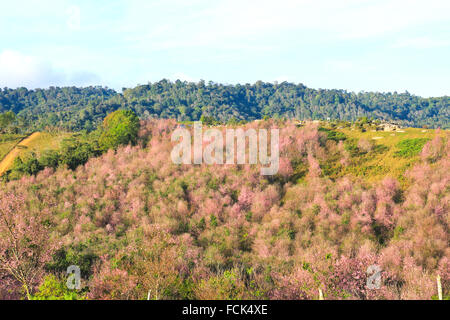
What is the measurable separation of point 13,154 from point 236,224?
137 ft

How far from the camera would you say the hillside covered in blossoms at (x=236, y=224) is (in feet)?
50.0

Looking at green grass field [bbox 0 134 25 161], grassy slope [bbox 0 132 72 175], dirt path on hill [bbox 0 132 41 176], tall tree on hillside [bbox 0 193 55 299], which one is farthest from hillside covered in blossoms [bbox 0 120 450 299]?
green grass field [bbox 0 134 25 161]

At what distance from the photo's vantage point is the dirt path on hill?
145ft

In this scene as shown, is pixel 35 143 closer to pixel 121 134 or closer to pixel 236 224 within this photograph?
pixel 121 134

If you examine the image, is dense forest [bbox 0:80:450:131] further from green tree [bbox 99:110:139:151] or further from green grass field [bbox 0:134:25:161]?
green tree [bbox 99:110:139:151]

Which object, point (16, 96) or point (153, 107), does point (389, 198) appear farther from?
point (16, 96)

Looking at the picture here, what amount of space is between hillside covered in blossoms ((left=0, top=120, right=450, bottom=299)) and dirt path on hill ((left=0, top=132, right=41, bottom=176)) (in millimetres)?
8132

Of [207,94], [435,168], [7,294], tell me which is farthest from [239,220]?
[207,94]

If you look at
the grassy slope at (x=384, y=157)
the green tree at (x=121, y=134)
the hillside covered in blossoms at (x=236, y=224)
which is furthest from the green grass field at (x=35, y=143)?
the grassy slope at (x=384, y=157)

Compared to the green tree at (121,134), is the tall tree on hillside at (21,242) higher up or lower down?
lower down

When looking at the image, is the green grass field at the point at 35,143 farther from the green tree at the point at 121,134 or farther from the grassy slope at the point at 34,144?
the green tree at the point at 121,134

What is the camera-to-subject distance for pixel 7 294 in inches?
632

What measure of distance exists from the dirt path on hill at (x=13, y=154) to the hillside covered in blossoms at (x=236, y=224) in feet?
26.7

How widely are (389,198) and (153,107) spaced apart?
135916 millimetres
